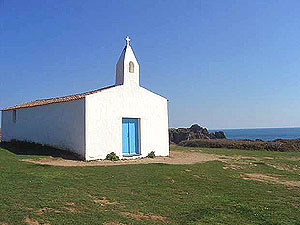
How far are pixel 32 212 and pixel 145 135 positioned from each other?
13156 mm

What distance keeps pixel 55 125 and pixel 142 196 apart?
11.9m

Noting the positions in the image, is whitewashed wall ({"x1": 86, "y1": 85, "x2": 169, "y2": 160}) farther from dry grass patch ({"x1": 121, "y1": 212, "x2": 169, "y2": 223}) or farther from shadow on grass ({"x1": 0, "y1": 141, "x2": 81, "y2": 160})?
dry grass patch ({"x1": 121, "y1": 212, "x2": 169, "y2": 223})

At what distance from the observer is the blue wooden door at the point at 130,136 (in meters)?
19.2

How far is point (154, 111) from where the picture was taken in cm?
2088

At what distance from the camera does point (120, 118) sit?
18.8m

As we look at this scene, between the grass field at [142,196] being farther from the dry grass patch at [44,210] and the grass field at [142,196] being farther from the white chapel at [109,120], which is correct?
the white chapel at [109,120]

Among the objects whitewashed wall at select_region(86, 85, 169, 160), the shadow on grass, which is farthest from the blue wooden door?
the shadow on grass

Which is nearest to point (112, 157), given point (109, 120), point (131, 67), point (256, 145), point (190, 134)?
point (109, 120)

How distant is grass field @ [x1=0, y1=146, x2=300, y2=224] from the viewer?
24.6 feet

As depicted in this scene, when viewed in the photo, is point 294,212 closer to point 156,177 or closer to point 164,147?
point 156,177

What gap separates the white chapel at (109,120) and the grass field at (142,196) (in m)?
3.85

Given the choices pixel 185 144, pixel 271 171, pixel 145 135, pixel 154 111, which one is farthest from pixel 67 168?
pixel 185 144

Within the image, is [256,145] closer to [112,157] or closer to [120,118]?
[120,118]

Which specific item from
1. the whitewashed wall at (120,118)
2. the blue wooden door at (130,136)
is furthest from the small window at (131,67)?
the blue wooden door at (130,136)
